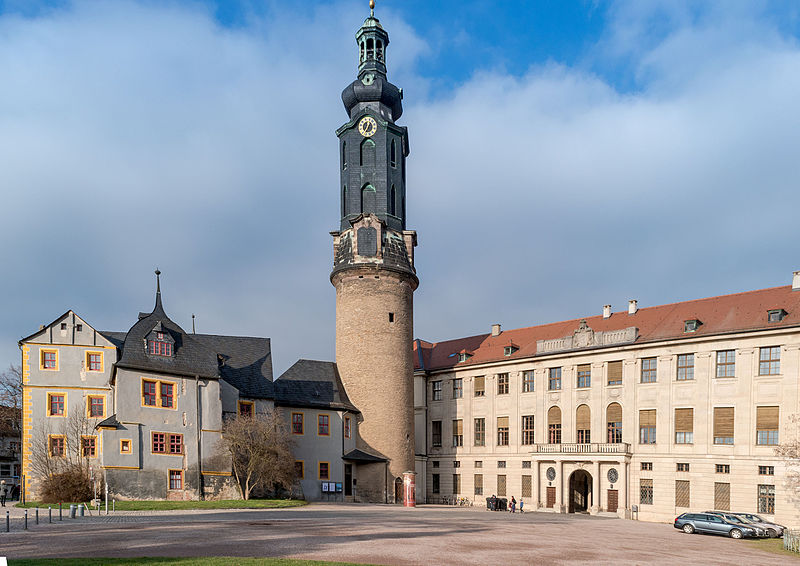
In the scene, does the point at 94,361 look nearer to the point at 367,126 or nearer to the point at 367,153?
the point at 367,153

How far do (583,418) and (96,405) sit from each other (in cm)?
3248

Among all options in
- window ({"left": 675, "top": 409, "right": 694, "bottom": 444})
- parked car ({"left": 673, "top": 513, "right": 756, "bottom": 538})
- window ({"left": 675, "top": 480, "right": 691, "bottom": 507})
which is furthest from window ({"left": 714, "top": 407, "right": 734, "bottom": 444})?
parked car ({"left": 673, "top": 513, "right": 756, "bottom": 538})

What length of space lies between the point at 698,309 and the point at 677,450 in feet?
31.8

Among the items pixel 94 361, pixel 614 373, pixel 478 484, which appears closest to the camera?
pixel 94 361

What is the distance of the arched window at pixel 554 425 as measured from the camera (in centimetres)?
5575

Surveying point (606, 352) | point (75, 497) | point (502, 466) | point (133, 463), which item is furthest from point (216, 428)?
point (606, 352)

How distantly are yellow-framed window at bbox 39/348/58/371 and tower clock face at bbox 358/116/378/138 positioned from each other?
27.7 m

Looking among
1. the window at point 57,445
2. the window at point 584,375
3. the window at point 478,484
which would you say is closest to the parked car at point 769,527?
the window at point 584,375

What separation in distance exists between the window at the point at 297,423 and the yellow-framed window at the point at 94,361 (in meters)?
13.5

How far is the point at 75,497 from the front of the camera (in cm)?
4175

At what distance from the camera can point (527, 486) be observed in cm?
5631

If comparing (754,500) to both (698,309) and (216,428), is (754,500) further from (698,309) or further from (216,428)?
(216,428)

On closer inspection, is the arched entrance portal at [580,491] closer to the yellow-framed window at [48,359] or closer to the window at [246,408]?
the window at [246,408]

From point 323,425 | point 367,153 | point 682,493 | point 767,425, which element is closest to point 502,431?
point 323,425
